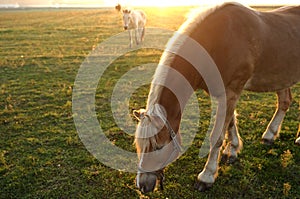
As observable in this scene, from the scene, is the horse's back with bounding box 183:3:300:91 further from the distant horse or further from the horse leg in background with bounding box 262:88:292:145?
the distant horse

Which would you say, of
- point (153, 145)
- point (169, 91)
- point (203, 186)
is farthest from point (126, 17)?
point (153, 145)

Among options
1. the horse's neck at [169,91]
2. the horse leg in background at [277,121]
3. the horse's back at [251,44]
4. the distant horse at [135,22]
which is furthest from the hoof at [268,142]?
the distant horse at [135,22]

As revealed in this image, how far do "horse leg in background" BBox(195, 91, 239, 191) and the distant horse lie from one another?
1195cm

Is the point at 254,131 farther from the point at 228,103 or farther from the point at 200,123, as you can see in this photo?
the point at 228,103

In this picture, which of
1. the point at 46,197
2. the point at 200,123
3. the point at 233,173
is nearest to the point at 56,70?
the point at 200,123

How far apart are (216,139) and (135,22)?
13.4 m

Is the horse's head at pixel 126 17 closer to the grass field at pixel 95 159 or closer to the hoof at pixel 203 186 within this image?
the grass field at pixel 95 159

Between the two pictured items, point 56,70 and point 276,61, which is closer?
point 276,61

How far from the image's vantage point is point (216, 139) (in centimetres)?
416

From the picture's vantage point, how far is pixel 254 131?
5.79 m

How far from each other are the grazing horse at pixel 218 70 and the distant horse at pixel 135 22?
1153 centimetres

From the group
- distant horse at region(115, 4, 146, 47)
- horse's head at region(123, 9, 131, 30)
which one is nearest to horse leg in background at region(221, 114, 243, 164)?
distant horse at region(115, 4, 146, 47)

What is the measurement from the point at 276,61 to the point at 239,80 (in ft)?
3.06

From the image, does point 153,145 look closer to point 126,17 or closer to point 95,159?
point 95,159
